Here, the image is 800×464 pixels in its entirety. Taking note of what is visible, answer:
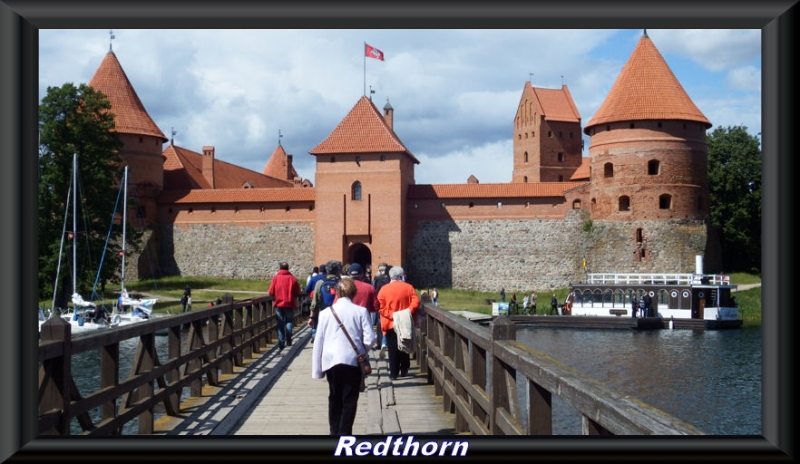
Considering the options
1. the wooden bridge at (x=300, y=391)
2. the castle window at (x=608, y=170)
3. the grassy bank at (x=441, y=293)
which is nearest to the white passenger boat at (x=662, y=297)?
the grassy bank at (x=441, y=293)

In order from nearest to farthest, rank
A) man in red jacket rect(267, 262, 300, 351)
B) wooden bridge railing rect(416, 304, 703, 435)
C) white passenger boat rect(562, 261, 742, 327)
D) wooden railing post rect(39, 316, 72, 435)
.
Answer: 1. wooden bridge railing rect(416, 304, 703, 435)
2. wooden railing post rect(39, 316, 72, 435)
3. man in red jacket rect(267, 262, 300, 351)
4. white passenger boat rect(562, 261, 742, 327)

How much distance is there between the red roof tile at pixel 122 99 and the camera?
39000 mm

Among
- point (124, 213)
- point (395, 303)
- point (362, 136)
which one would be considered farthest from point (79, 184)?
point (395, 303)

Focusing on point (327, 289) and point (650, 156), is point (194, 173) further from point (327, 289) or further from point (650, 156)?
point (327, 289)

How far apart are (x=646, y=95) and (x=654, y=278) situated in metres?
8.12

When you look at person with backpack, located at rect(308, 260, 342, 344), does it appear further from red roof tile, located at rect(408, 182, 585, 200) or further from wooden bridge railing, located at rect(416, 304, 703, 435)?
red roof tile, located at rect(408, 182, 585, 200)

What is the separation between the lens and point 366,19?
2.90m

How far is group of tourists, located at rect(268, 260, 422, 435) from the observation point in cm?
530

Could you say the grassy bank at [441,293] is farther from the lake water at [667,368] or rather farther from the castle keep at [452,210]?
the lake water at [667,368]

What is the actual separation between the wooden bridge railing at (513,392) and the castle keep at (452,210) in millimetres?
29703

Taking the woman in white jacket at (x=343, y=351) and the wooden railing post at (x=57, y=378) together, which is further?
the woman in white jacket at (x=343, y=351)

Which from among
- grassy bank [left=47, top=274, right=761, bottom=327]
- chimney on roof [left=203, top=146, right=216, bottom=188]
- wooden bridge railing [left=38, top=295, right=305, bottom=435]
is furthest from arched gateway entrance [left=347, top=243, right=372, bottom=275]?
wooden bridge railing [left=38, top=295, right=305, bottom=435]

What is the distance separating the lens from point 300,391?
8039mm
